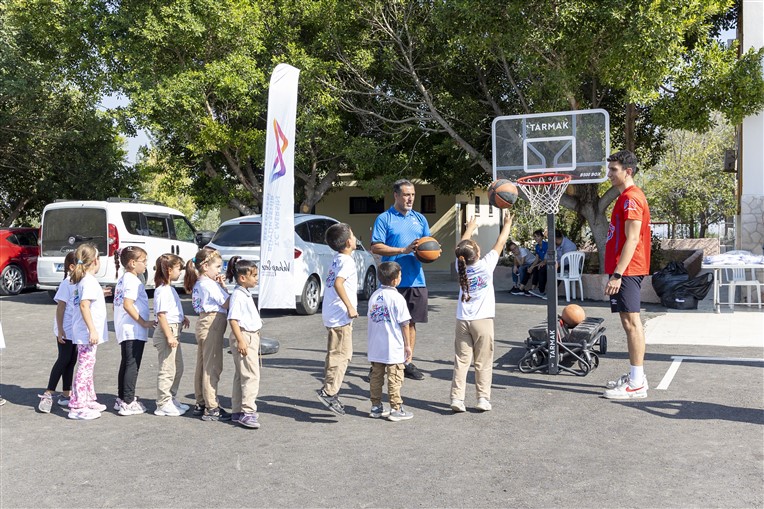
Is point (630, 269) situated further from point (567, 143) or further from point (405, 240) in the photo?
point (567, 143)

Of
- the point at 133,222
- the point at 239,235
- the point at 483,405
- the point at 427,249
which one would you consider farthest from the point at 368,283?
the point at 483,405

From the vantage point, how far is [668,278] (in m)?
13.6

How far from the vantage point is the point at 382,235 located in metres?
7.20

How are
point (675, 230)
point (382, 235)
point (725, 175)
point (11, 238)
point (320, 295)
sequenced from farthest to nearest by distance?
point (675, 230) → point (725, 175) → point (11, 238) → point (320, 295) → point (382, 235)

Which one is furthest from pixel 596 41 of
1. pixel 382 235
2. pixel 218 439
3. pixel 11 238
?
pixel 11 238

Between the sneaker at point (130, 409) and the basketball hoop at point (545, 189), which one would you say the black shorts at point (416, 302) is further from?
the sneaker at point (130, 409)

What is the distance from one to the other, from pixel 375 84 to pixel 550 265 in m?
12.6

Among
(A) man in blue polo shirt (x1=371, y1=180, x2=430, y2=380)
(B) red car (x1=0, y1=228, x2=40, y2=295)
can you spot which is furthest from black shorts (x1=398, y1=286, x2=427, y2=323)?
(B) red car (x1=0, y1=228, x2=40, y2=295)

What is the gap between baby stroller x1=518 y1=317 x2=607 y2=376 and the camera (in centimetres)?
761

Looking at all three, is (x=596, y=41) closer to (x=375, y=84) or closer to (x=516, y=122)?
(x=516, y=122)

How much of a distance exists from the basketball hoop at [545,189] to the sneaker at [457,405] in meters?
2.91

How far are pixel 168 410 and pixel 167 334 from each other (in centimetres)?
64

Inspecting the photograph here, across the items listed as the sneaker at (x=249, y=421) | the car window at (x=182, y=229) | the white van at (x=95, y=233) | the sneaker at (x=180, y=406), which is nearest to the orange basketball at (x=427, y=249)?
the sneaker at (x=249, y=421)

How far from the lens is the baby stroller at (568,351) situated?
7.61 m
